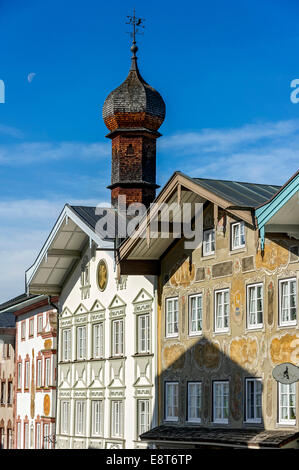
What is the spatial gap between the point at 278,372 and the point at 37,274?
2077cm

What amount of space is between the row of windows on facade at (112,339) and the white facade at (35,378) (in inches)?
59.3

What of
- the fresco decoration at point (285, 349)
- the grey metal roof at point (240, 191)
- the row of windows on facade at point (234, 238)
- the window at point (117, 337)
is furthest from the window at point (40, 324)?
the fresco decoration at point (285, 349)

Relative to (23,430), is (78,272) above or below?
above

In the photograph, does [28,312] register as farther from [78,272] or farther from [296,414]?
[296,414]

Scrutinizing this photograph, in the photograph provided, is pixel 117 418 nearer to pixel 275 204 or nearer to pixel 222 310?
pixel 222 310

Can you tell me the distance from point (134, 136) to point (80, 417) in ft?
45.6

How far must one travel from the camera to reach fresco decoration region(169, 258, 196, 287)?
32812 millimetres

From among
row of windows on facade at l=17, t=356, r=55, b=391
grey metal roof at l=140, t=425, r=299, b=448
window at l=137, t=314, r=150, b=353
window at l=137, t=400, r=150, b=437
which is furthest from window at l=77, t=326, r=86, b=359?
grey metal roof at l=140, t=425, r=299, b=448

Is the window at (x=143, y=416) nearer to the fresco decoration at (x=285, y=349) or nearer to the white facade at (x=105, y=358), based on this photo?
the white facade at (x=105, y=358)

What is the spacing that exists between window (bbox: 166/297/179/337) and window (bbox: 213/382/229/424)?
132 inches

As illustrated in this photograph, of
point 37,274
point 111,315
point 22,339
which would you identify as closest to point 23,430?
point 22,339

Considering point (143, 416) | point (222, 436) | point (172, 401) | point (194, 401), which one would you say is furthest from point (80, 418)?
point (222, 436)

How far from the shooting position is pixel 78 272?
141ft

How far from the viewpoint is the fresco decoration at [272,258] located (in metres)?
27.9
